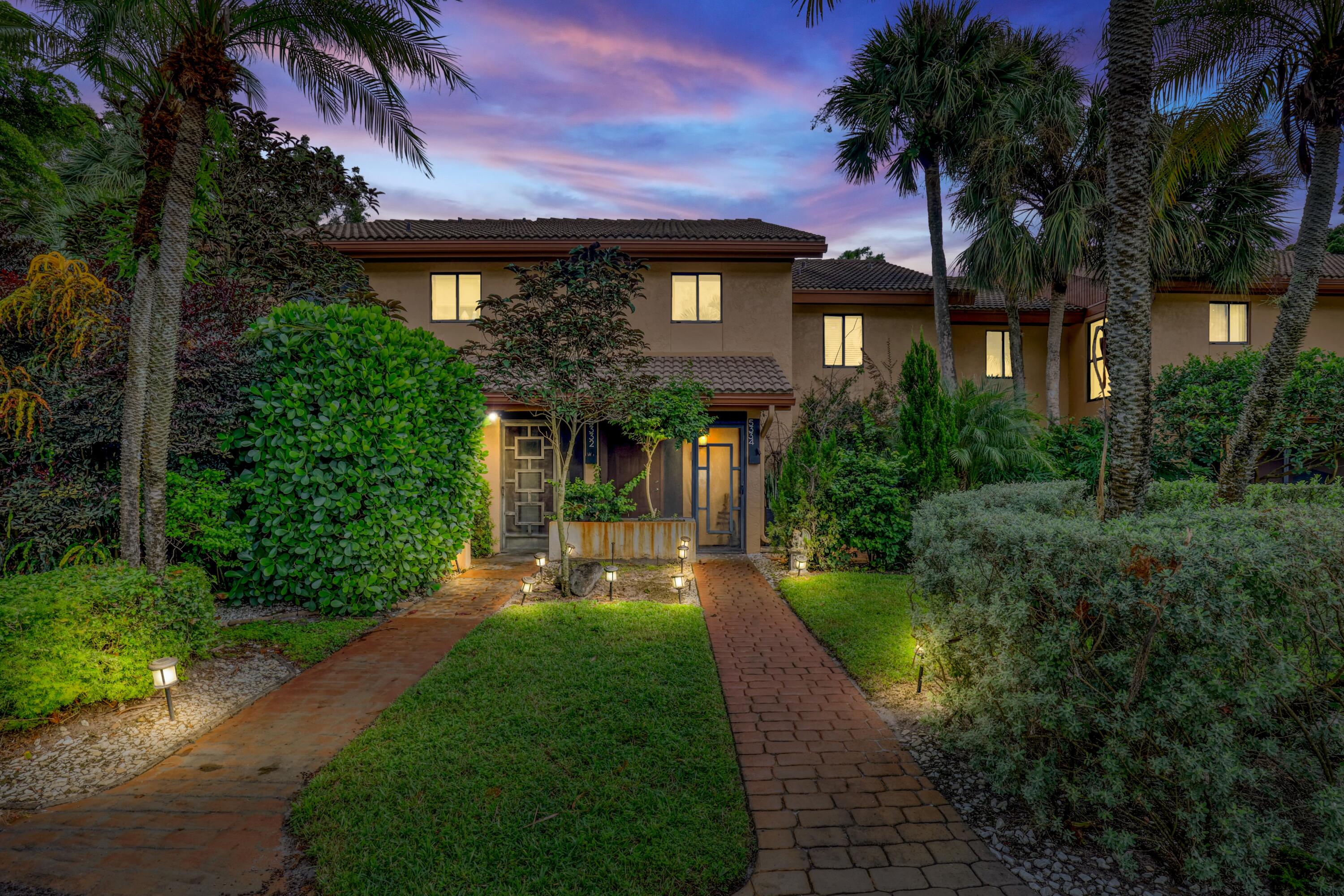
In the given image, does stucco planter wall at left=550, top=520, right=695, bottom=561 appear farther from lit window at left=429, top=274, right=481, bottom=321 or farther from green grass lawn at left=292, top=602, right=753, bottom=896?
lit window at left=429, top=274, right=481, bottom=321

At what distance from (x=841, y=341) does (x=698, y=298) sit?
4.24m

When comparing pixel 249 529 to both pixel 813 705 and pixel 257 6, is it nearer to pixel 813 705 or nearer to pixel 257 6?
pixel 257 6

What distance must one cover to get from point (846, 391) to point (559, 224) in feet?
29.6

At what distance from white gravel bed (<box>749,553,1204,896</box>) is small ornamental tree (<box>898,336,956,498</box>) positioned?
22.8ft

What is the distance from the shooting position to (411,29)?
21.5 feet

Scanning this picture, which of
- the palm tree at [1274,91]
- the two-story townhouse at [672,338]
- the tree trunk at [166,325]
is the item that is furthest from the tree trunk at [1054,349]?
the tree trunk at [166,325]

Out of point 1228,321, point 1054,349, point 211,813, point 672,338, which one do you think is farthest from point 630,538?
point 1228,321

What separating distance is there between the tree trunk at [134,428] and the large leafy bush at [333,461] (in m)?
1.36

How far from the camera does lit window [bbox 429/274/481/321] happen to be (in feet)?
44.3

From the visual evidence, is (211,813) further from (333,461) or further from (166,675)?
(333,461)

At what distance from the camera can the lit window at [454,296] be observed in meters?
13.5

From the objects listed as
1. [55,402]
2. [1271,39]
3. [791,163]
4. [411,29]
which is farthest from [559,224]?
[1271,39]

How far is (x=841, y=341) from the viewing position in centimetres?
1523

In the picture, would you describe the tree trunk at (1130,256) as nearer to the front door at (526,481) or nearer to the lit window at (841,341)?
the front door at (526,481)
